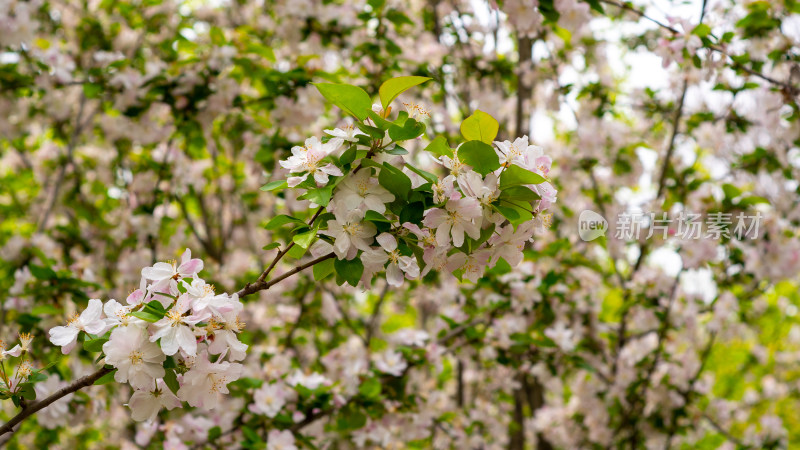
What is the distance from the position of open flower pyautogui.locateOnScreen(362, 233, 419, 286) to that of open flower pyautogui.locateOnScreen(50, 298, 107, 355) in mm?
495

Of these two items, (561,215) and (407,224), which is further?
(561,215)

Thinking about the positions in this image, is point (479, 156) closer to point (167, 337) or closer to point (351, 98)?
point (351, 98)

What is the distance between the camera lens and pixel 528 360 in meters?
3.28

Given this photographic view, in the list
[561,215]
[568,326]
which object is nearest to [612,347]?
[568,326]

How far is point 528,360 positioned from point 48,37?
11.5ft

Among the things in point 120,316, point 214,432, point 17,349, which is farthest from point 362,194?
point 214,432

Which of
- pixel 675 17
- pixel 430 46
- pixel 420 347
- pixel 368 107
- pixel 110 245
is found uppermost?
pixel 675 17

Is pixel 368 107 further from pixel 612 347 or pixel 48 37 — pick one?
pixel 48 37

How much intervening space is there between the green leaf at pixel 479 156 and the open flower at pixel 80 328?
720mm

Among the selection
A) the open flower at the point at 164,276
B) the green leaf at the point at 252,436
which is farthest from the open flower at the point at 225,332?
the green leaf at the point at 252,436

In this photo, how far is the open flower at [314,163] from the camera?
119 cm

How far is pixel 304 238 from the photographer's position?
1.16m

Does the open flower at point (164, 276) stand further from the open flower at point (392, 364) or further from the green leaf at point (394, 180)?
the open flower at point (392, 364)

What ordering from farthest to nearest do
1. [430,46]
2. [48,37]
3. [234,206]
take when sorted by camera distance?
1. [234,206]
2. [48,37]
3. [430,46]
